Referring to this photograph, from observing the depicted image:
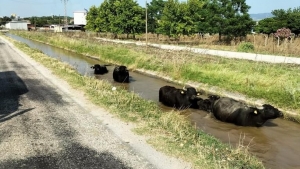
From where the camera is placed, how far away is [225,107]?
12.4 metres

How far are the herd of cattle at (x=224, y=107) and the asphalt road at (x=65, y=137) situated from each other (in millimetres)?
4021

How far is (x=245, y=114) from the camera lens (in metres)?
11.7

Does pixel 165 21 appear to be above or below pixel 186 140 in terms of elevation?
above

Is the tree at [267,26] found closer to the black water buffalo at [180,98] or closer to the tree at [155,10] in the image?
the tree at [155,10]

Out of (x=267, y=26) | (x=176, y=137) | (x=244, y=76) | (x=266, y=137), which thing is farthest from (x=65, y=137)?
(x=267, y=26)

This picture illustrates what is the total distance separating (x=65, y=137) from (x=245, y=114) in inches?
264

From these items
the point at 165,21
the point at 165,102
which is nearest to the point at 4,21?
the point at 165,21

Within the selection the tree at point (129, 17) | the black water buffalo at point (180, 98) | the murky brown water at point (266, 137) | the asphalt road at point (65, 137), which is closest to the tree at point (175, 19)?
the tree at point (129, 17)

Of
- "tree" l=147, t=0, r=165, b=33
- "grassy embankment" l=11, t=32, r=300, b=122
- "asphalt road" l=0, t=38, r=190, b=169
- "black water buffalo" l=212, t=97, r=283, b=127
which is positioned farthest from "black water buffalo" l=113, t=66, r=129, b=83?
"tree" l=147, t=0, r=165, b=33

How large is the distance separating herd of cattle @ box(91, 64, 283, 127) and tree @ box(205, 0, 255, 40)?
29.2 metres

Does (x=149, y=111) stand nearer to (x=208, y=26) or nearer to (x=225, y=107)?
(x=225, y=107)

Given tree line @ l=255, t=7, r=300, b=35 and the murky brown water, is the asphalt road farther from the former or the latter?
tree line @ l=255, t=7, r=300, b=35

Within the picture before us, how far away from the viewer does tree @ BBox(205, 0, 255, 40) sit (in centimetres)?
4122

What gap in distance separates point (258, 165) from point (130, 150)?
3.09 meters
